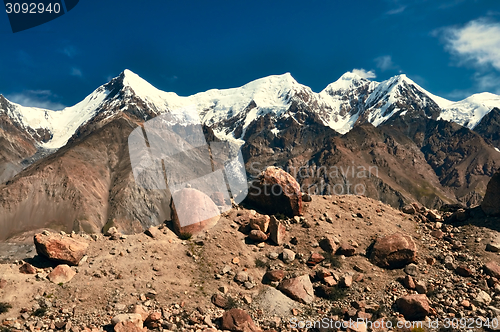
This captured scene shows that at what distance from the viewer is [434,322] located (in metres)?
13.4

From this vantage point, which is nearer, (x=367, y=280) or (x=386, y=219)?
(x=367, y=280)

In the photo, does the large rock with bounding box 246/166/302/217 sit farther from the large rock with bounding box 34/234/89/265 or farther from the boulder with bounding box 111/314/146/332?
the boulder with bounding box 111/314/146/332

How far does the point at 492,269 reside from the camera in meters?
15.8

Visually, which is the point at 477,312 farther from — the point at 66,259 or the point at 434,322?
Answer: the point at 66,259

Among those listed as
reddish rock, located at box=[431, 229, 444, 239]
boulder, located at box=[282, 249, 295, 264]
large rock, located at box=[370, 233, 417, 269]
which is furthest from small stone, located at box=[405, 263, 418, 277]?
boulder, located at box=[282, 249, 295, 264]

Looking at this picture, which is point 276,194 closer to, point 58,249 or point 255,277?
point 255,277

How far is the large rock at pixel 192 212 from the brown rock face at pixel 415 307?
10.4m

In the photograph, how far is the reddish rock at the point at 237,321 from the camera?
12781 millimetres

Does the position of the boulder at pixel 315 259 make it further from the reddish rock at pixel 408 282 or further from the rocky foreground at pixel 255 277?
the reddish rock at pixel 408 282

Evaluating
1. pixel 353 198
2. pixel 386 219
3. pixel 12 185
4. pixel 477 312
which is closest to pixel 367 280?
pixel 477 312

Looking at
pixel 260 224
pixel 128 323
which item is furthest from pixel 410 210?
pixel 128 323

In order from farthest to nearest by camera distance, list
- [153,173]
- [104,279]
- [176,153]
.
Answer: [176,153]
[153,173]
[104,279]

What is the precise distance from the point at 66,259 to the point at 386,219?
18.3 meters

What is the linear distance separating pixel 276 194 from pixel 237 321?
959cm
